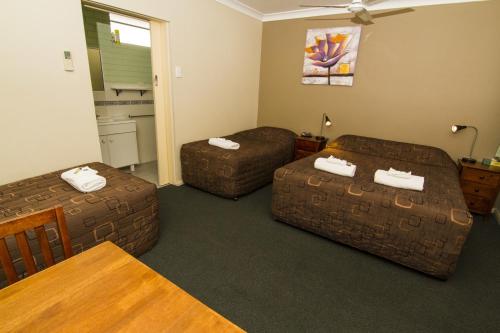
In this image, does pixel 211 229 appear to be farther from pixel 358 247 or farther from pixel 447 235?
pixel 447 235

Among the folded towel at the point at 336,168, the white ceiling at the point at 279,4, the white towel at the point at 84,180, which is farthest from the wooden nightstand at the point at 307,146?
the white towel at the point at 84,180

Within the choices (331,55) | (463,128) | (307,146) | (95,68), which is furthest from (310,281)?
(95,68)

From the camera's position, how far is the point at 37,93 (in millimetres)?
2121

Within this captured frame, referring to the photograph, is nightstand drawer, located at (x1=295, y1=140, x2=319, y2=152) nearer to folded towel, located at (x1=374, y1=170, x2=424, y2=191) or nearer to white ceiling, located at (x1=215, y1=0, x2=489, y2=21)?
folded towel, located at (x1=374, y1=170, x2=424, y2=191)

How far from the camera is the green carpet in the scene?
5.41 feet

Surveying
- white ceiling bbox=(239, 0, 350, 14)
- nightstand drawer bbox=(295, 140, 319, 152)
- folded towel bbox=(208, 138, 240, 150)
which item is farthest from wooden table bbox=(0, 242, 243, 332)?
white ceiling bbox=(239, 0, 350, 14)

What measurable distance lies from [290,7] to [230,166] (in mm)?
2574

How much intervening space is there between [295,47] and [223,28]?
3.91ft

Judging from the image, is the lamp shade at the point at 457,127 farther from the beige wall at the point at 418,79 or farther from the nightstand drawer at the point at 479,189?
the nightstand drawer at the point at 479,189

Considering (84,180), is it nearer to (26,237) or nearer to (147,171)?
(26,237)

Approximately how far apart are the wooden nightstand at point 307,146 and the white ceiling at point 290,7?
182 centimetres

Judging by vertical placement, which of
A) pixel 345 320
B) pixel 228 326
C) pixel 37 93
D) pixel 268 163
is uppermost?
pixel 37 93

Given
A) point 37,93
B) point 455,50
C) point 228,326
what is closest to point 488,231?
point 455,50

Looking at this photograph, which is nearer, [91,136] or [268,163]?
[91,136]
